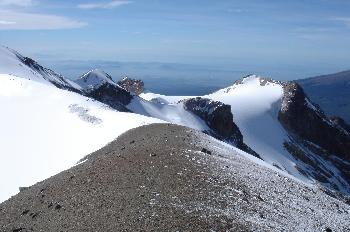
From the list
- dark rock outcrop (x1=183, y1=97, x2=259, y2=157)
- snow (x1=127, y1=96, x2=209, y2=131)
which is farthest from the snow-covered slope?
dark rock outcrop (x1=183, y1=97, x2=259, y2=157)

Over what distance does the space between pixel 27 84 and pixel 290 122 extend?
80419 millimetres

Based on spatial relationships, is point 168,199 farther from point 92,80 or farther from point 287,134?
point 287,134

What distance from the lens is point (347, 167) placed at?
118938 millimetres

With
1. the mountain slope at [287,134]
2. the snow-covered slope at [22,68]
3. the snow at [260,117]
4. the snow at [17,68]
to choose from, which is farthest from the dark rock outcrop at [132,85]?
the snow at [17,68]

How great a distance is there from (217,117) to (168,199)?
87805 mm

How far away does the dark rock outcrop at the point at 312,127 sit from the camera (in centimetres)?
12669

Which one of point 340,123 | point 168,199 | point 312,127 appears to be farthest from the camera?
point 340,123

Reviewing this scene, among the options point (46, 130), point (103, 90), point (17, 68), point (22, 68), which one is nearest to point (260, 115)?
point (103, 90)

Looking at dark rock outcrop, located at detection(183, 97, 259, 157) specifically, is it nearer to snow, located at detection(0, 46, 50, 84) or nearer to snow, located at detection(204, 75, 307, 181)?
snow, located at detection(204, 75, 307, 181)

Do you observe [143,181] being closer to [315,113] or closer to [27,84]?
[27,84]

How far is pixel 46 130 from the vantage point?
158 ft

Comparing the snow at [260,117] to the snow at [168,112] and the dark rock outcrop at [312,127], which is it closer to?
the dark rock outcrop at [312,127]

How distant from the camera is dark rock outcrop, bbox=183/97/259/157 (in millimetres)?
108062

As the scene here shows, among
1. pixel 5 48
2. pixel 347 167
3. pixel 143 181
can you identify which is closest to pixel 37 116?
pixel 143 181
